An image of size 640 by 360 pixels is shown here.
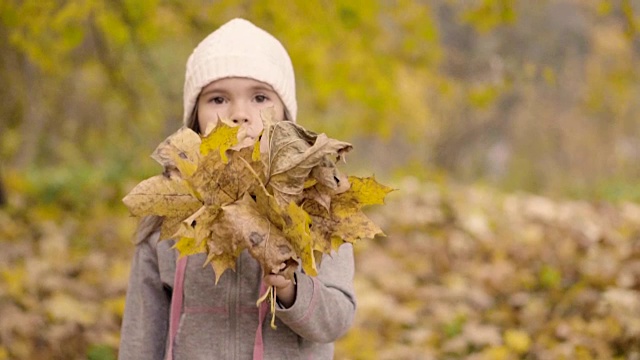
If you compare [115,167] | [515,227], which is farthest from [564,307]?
[115,167]

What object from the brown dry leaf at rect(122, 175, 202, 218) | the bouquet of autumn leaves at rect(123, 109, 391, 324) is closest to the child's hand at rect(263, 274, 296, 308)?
the bouquet of autumn leaves at rect(123, 109, 391, 324)

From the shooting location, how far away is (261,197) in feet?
5.24

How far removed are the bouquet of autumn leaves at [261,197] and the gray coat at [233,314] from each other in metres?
0.32

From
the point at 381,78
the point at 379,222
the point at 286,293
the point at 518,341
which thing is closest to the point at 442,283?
the point at 518,341

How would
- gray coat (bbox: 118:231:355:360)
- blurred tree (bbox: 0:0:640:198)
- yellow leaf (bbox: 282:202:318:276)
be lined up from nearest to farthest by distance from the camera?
yellow leaf (bbox: 282:202:318:276) → gray coat (bbox: 118:231:355:360) → blurred tree (bbox: 0:0:640:198)

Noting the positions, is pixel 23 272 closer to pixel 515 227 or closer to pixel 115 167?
pixel 515 227

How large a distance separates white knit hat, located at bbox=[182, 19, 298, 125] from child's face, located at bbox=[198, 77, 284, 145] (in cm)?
2

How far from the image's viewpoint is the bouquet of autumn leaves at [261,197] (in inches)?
62.2

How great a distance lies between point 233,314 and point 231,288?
7 centimetres

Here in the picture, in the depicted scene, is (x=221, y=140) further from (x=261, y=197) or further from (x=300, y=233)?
(x=300, y=233)

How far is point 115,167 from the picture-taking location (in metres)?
10.8

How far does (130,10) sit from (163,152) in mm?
2973

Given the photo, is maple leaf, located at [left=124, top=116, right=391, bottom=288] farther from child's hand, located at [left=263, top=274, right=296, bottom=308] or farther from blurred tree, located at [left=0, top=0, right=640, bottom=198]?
blurred tree, located at [left=0, top=0, right=640, bottom=198]

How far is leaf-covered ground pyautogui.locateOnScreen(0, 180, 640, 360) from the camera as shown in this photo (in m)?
4.07
